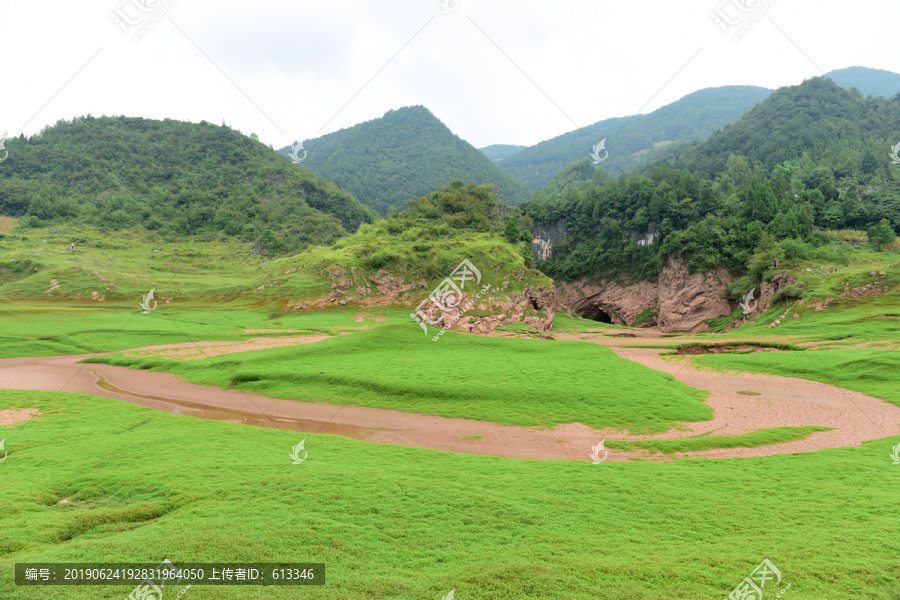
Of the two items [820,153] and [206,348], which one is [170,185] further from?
[820,153]

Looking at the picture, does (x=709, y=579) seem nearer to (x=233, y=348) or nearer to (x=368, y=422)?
(x=368, y=422)

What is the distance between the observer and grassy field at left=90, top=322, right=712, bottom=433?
64.9 ft

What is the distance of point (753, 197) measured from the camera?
71.8m

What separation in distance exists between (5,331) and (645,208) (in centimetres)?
9060

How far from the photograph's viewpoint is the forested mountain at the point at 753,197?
6681cm

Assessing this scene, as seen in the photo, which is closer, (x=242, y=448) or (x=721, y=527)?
(x=721, y=527)

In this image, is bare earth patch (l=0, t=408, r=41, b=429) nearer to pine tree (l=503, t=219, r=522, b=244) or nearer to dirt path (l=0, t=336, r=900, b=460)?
dirt path (l=0, t=336, r=900, b=460)

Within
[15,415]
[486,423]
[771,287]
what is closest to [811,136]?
[771,287]

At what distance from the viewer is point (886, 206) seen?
211 ft

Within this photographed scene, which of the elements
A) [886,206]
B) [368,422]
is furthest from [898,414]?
[886,206]

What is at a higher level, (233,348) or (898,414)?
(233,348)

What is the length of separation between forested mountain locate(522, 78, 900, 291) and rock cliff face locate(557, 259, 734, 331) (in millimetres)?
2113

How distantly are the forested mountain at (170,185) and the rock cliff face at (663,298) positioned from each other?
5557 cm

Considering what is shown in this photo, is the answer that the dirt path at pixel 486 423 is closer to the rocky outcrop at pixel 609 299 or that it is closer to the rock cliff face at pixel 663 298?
the rock cliff face at pixel 663 298
